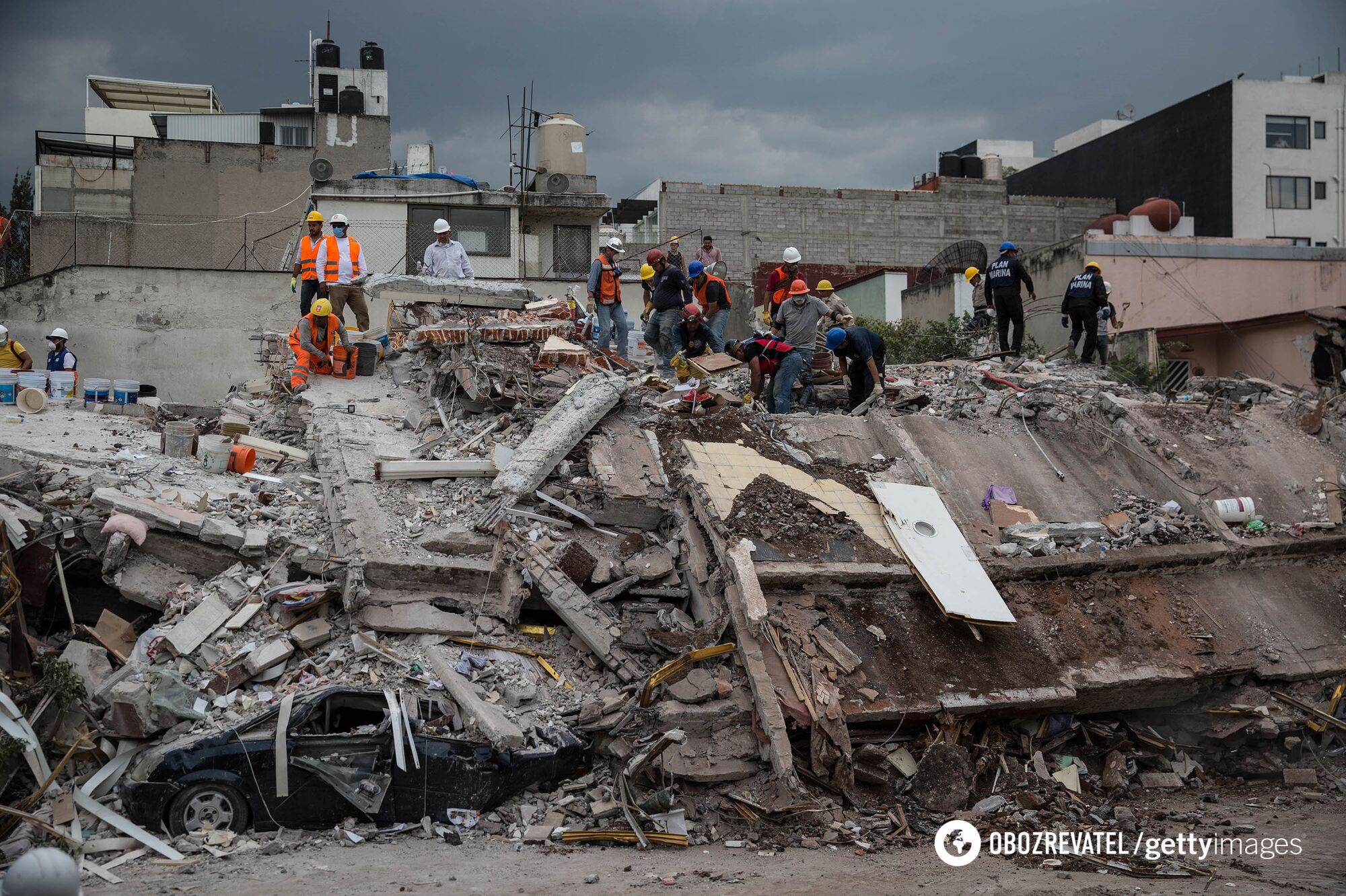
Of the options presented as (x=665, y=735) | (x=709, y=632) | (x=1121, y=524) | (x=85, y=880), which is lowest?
(x=85, y=880)

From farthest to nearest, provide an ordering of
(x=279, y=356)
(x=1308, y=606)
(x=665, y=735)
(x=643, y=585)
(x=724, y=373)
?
(x=279, y=356), (x=724, y=373), (x=1308, y=606), (x=643, y=585), (x=665, y=735)

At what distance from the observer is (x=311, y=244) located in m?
13.0

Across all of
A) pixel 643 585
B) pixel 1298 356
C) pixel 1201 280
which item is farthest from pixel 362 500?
pixel 1201 280

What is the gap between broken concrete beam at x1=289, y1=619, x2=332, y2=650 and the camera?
7383 millimetres

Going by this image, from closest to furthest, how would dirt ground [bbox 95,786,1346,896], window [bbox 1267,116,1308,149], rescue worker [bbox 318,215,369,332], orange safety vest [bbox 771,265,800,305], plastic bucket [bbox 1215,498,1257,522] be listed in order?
dirt ground [bbox 95,786,1346,896], plastic bucket [bbox 1215,498,1257,522], orange safety vest [bbox 771,265,800,305], rescue worker [bbox 318,215,369,332], window [bbox 1267,116,1308,149]

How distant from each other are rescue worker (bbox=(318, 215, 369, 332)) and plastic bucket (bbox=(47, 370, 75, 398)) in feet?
9.82

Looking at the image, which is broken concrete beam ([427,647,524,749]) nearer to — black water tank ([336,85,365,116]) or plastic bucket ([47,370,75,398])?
plastic bucket ([47,370,75,398])

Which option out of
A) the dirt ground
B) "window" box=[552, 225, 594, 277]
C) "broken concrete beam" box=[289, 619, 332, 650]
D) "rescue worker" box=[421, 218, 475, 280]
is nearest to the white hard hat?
the dirt ground

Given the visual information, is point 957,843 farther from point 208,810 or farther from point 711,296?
point 711,296

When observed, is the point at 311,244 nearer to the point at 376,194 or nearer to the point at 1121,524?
the point at 376,194

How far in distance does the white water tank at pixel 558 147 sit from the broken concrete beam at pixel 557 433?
13264mm

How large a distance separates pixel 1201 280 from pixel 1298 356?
16.3ft

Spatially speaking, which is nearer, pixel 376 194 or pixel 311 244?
pixel 311 244

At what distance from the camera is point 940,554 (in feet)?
27.6
